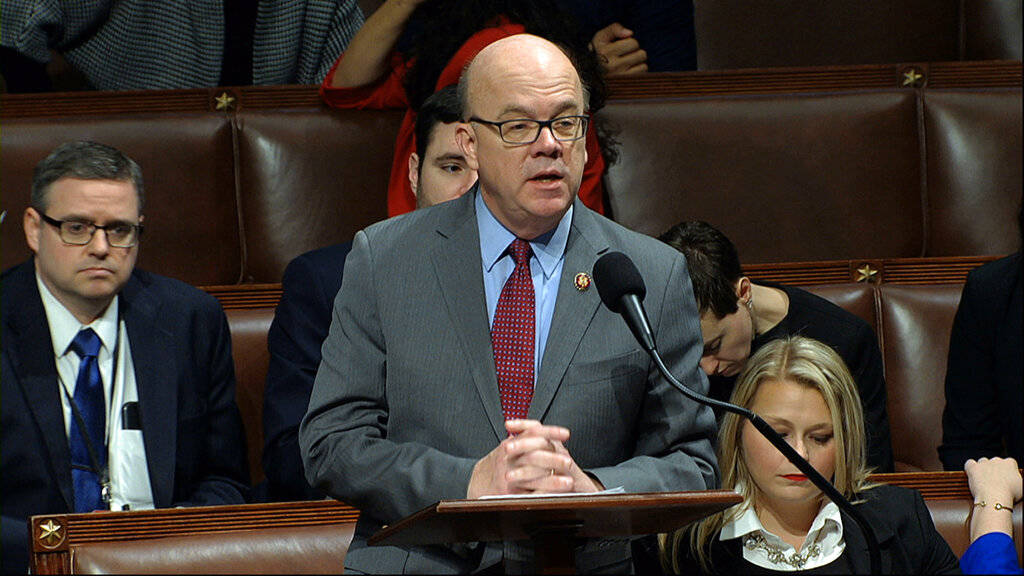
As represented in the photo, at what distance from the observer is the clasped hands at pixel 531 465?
939 millimetres

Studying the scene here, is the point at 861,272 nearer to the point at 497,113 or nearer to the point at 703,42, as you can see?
the point at 703,42

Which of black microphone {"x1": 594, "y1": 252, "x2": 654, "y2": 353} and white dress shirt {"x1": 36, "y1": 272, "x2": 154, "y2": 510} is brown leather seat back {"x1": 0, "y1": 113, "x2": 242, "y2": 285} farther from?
black microphone {"x1": 594, "y1": 252, "x2": 654, "y2": 353}

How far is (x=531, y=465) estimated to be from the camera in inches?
37.0

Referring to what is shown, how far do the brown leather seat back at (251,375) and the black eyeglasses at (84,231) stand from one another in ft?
0.68

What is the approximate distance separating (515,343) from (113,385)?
0.64 metres

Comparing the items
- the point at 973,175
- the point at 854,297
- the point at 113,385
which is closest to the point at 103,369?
the point at 113,385

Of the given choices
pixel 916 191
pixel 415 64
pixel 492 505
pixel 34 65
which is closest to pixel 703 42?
pixel 916 191

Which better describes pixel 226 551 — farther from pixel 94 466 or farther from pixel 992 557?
pixel 992 557

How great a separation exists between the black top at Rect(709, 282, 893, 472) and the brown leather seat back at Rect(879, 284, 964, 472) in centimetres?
10

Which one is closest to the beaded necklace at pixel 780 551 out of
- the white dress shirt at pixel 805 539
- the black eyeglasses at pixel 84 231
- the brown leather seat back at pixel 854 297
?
the white dress shirt at pixel 805 539

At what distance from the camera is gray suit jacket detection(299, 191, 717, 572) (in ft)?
3.48

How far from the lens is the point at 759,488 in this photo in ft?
4.42

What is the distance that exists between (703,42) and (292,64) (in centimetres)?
68

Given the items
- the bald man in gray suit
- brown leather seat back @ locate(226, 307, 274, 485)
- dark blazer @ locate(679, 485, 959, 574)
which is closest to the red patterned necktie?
the bald man in gray suit
